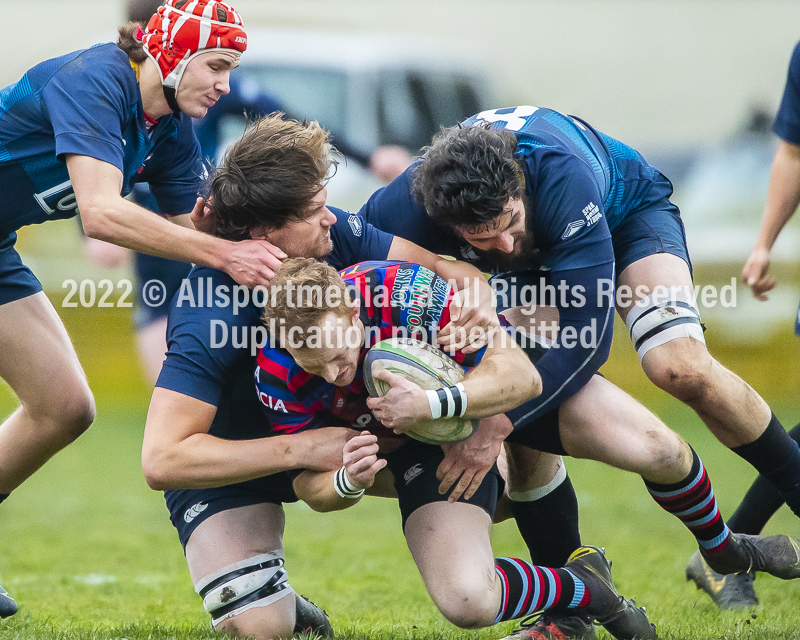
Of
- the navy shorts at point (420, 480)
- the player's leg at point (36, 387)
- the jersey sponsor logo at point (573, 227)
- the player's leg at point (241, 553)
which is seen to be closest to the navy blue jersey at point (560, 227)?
the jersey sponsor logo at point (573, 227)

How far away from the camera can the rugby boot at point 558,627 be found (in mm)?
3357

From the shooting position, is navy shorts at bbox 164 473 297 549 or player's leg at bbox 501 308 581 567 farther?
player's leg at bbox 501 308 581 567

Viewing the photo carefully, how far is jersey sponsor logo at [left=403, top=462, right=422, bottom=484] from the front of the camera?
3.30 m

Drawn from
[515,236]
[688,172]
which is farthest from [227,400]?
[688,172]

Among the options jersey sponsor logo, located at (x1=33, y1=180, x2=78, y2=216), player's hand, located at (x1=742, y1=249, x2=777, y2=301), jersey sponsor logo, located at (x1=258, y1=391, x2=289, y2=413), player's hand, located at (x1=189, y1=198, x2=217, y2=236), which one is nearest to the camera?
jersey sponsor logo, located at (x1=258, y1=391, x2=289, y2=413)

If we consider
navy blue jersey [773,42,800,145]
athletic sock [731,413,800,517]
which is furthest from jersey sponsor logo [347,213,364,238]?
navy blue jersey [773,42,800,145]

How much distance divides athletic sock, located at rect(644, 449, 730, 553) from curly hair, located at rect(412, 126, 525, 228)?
3.69ft

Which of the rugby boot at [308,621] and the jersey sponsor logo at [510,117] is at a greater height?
the jersey sponsor logo at [510,117]

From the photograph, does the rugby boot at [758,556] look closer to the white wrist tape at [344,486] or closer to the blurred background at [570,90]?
the white wrist tape at [344,486]

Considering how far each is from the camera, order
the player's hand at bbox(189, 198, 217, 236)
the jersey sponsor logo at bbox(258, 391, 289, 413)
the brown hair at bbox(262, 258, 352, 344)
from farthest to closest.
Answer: the player's hand at bbox(189, 198, 217, 236) → the jersey sponsor logo at bbox(258, 391, 289, 413) → the brown hair at bbox(262, 258, 352, 344)

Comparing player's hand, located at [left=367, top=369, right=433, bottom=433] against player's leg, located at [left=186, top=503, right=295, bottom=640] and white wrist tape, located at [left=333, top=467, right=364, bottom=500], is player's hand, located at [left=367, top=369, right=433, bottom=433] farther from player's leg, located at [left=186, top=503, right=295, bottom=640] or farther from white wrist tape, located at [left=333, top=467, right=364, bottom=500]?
player's leg, located at [left=186, top=503, right=295, bottom=640]

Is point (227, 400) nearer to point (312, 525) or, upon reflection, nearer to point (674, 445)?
point (674, 445)

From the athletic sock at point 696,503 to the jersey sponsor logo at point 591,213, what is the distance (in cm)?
91

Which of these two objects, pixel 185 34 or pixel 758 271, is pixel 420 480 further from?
pixel 758 271
